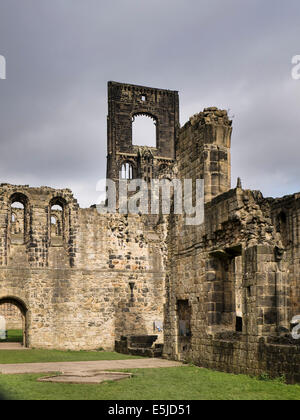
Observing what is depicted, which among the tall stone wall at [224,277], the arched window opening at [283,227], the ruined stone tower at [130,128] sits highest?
the ruined stone tower at [130,128]

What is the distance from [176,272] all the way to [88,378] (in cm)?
543

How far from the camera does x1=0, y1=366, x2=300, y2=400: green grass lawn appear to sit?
9141 millimetres

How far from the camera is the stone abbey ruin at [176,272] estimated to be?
12.2 meters

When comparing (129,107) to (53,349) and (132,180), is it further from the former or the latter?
(53,349)

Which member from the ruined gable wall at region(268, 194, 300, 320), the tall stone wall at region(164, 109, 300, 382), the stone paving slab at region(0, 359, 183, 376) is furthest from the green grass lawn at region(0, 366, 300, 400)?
the ruined gable wall at region(268, 194, 300, 320)

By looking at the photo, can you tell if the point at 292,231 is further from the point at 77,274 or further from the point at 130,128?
the point at 130,128

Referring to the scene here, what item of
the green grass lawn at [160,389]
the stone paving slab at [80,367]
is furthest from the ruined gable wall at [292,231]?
the green grass lawn at [160,389]

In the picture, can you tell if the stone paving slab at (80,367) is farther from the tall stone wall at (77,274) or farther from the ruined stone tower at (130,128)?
the ruined stone tower at (130,128)

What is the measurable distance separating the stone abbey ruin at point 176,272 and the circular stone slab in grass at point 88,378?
2.39 meters

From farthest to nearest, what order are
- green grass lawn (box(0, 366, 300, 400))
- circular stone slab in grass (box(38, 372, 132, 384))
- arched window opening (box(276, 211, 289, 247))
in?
arched window opening (box(276, 211, 289, 247)), circular stone slab in grass (box(38, 372, 132, 384)), green grass lawn (box(0, 366, 300, 400))

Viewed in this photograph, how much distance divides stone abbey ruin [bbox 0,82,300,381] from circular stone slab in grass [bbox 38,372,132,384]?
2.39m

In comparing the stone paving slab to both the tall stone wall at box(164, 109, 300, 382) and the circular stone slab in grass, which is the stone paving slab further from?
the tall stone wall at box(164, 109, 300, 382)

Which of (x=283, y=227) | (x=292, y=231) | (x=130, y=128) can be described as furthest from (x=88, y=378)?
(x=130, y=128)

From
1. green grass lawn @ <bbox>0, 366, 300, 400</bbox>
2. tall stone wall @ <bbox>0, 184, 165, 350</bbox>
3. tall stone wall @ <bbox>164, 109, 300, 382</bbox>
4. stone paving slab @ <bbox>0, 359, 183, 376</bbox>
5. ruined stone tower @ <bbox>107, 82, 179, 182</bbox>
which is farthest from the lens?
ruined stone tower @ <bbox>107, 82, 179, 182</bbox>
